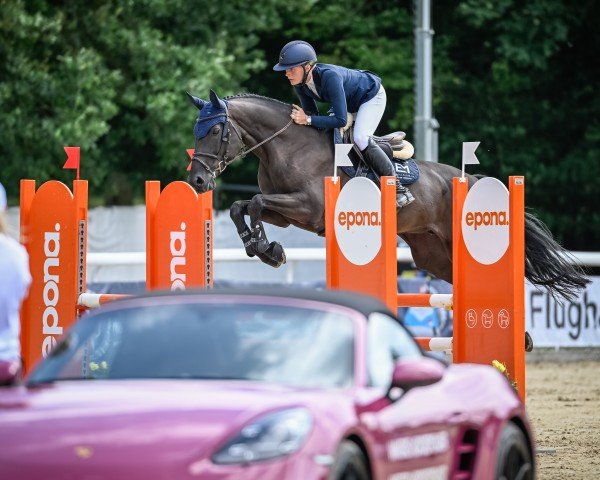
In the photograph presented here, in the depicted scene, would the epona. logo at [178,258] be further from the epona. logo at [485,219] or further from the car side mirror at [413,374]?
the car side mirror at [413,374]

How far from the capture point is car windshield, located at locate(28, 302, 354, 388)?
217 inches

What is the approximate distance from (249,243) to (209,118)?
103 centimetres

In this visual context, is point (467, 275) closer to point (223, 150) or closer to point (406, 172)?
point (406, 172)

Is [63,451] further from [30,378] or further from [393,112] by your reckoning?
[393,112]

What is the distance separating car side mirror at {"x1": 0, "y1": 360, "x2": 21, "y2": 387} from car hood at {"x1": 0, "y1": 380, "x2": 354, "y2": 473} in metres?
0.26

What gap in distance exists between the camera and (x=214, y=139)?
37.2 feet

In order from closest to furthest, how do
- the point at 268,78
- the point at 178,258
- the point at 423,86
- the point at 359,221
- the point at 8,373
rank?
the point at 8,373 → the point at 359,221 → the point at 178,258 → the point at 423,86 → the point at 268,78

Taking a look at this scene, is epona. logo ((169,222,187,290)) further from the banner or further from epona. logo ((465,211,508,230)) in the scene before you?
the banner

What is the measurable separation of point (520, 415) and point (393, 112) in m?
22.3

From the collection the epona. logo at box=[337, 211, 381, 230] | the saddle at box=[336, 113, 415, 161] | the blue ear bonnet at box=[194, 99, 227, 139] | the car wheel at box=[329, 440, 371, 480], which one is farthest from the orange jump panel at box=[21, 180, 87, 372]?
the car wheel at box=[329, 440, 371, 480]

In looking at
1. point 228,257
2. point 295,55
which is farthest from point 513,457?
point 228,257

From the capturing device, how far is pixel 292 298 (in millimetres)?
5824

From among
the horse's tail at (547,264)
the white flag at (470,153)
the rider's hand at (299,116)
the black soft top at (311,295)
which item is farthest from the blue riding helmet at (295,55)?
the black soft top at (311,295)

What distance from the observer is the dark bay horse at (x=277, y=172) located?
11.1 meters
